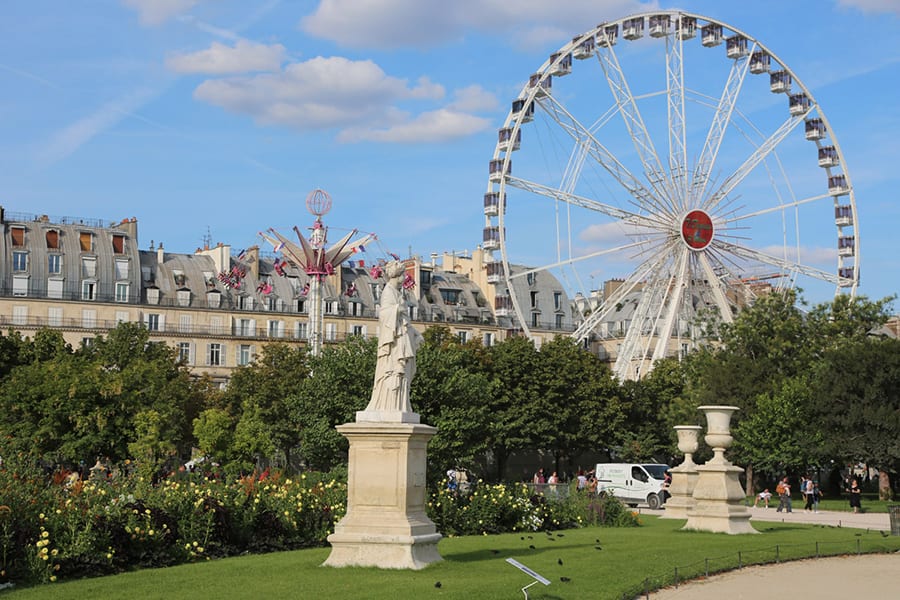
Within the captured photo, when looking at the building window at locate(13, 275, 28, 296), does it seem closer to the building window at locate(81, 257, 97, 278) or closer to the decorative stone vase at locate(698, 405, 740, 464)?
the building window at locate(81, 257, 97, 278)

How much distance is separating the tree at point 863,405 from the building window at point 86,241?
5525 cm

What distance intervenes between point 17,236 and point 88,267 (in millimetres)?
5300

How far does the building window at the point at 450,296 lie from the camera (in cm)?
10812

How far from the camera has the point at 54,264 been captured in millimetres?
89250

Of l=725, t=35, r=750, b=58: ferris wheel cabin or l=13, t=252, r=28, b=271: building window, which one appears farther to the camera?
l=13, t=252, r=28, b=271: building window

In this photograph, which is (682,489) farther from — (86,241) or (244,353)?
(86,241)

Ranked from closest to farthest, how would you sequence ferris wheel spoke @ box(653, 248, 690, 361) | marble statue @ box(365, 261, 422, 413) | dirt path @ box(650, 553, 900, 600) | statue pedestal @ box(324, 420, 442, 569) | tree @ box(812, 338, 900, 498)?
dirt path @ box(650, 553, 900, 600)
statue pedestal @ box(324, 420, 442, 569)
marble statue @ box(365, 261, 422, 413)
tree @ box(812, 338, 900, 498)
ferris wheel spoke @ box(653, 248, 690, 361)

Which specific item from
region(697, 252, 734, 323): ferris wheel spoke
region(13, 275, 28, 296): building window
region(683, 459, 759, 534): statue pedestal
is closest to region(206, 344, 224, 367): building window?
region(13, 275, 28, 296): building window

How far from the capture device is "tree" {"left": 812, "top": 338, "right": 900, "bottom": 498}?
5384cm

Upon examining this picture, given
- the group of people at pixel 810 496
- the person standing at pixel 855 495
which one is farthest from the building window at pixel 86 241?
the person standing at pixel 855 495

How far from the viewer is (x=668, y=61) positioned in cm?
6669

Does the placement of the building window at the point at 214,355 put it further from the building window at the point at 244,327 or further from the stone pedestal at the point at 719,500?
the stone pedestal at the point at 719,500

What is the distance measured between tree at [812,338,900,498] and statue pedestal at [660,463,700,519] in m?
18.5

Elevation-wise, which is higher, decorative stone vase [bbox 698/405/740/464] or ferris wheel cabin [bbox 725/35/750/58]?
ferris wheel cabin [bbox 725/35/750/58]
